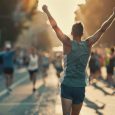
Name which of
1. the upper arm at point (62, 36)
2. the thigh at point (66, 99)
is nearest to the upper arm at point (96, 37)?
the upper arm at point (62, 36)

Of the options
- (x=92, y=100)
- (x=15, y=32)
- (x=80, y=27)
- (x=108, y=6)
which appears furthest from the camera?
(x=15, y=32)

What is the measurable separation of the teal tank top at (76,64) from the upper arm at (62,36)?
0.12 m

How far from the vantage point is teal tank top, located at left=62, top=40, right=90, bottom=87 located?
7.93 metres

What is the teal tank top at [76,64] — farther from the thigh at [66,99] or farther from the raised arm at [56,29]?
the raised arm at [56,29]

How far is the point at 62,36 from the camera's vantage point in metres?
7.74

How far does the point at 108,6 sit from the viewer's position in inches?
528

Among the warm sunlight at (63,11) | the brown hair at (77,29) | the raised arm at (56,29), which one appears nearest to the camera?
the raised arm at (56,29)

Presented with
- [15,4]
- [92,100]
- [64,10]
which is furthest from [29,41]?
[64,10]

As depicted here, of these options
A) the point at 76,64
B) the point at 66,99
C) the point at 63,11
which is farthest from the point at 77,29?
the point at 63,11

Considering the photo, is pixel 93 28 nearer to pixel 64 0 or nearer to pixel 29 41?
pixel 64 0

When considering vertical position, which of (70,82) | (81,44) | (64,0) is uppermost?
(64,0)

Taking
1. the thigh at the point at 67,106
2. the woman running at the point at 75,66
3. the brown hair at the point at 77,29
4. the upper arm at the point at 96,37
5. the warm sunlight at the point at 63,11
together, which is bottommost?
the thigh at the point at 67,106

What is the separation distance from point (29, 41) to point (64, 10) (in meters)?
143

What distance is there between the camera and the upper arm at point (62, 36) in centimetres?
773
